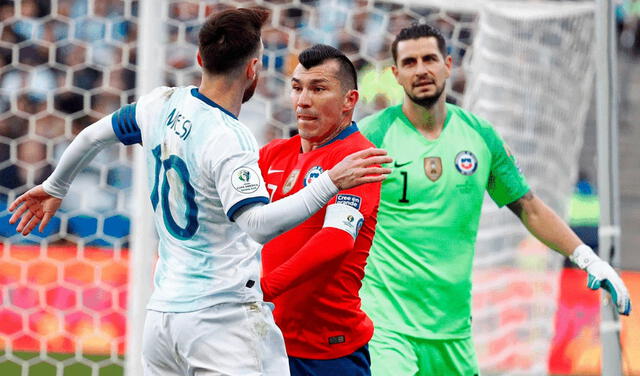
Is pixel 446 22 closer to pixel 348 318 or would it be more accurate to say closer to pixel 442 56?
pixel 442 56

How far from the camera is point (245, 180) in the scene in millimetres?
2943

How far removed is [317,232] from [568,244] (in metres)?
1.53

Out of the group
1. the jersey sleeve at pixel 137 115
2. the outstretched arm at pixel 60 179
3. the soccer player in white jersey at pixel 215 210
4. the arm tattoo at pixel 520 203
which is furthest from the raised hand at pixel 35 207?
the arm tattoo at pixel 520 203

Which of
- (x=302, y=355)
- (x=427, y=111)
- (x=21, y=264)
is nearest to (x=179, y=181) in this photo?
(x=302, y=355)

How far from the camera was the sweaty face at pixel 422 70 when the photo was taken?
15.1ft

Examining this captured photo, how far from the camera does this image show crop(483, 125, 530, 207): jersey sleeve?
4672mm

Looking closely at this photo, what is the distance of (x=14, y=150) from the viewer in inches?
291

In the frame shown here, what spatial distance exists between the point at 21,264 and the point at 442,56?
15.0 ft

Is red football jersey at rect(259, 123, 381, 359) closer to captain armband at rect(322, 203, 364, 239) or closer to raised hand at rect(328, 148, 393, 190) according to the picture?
captain armband at rect(322, 203, 364, 239)

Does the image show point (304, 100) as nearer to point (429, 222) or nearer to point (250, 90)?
point (250, 90)

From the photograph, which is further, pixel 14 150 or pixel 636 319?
pixel 636 319

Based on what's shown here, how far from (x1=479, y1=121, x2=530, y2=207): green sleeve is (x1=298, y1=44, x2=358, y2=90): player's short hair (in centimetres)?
99

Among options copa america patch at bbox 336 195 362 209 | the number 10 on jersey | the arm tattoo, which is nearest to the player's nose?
copa america patch at bbox 336 195 362 209

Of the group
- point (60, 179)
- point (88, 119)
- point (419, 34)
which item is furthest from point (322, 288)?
point (88, 119)
